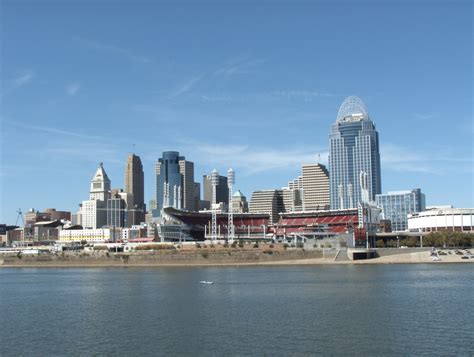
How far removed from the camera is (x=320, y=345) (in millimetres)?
48062

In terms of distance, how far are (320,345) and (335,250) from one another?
132 m

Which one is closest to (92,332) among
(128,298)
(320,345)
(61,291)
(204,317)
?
(204,317)

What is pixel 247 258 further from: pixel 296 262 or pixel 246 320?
pixel 246 320

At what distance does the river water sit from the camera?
159 feet

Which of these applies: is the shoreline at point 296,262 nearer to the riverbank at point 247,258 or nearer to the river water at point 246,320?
the riverbank at point 247,258

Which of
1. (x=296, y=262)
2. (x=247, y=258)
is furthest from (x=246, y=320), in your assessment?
(x=247, y=258)

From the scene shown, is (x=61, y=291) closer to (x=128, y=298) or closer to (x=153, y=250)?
(x=128, y=298)

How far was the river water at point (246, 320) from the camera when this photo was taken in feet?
159

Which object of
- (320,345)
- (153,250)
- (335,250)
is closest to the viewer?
(320,345)

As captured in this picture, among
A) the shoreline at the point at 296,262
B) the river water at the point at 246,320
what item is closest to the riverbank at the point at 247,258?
the shoreline at the point at 296,262

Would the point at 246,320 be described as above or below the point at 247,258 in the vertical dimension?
below

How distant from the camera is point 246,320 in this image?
61.1 metres

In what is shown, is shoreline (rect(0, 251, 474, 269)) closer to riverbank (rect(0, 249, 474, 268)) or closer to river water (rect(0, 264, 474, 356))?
riverbank (rect(0, 249, 474, 268))

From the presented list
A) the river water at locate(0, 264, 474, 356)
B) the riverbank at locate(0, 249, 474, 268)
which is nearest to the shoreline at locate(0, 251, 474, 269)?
the riverbank at locate(0, 249, 474, 268)
